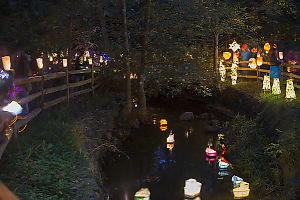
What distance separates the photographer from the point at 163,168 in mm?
9070

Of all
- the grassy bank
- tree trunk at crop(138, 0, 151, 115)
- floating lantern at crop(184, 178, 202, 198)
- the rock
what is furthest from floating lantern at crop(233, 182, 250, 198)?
the rock

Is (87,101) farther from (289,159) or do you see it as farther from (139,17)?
(289,159)

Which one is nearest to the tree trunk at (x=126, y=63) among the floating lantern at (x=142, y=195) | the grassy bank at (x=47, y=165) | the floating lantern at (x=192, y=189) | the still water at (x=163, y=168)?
the still water at (x=163, y=168)

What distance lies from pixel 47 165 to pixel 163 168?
367 cm

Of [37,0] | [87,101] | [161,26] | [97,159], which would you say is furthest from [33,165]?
[161,26]

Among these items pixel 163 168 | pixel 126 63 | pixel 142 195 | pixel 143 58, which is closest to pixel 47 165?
pixel 142 195

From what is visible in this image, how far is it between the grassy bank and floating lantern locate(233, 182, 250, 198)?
3142 mm

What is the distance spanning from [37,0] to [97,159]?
5621 mm

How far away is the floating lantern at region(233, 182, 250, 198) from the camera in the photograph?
24.3ft

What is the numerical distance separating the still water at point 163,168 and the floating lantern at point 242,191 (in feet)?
0.46

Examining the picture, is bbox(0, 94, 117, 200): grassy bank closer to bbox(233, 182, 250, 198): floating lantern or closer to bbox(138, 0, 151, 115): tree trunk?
bbox(233, 182, 250, 198): floating lantern

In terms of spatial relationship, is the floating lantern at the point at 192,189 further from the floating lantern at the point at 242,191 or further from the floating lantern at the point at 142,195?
the floating lantern at the point at 142,195

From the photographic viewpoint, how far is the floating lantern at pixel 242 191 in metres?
7.39

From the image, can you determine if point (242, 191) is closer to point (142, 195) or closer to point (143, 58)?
point (142, 195)
